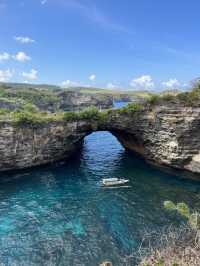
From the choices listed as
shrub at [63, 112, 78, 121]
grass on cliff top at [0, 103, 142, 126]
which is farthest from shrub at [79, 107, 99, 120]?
shrub at [63, 112, 78, 121]

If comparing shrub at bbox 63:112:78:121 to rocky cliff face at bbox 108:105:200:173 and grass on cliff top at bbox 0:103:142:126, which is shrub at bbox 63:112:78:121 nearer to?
grass on cliff top at bbox 0:103:142:126

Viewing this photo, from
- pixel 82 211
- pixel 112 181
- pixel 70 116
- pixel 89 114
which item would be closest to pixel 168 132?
pixel 112 181

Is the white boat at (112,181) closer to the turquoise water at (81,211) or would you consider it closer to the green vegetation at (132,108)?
the turquoise water at (81,211)

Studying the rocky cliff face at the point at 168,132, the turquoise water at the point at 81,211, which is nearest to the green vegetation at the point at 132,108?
the rocky cliff face at the point at 168,132

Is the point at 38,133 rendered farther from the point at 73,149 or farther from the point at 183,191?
the point at 183,191

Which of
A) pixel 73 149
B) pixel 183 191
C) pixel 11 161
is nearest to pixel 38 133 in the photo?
pixel 11 161

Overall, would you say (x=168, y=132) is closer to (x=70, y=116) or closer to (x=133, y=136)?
(x=133, y=136)
